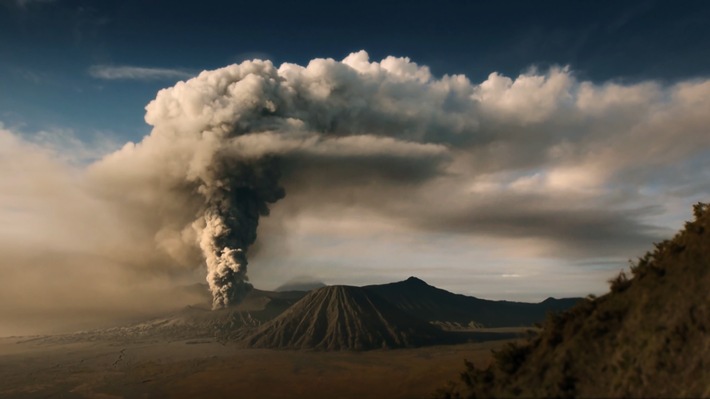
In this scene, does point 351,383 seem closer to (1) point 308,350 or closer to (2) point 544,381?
(1) point 308,350

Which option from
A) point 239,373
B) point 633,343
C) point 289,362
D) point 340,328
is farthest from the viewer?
point 340,328

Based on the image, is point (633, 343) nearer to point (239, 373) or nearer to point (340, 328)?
point (239, 373)

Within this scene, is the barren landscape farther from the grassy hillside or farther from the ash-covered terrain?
the grassy hillside

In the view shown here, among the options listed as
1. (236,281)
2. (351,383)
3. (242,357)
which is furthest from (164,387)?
(236,281)

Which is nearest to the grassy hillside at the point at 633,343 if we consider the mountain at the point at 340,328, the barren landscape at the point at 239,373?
the barren landscape at the point at 239,373

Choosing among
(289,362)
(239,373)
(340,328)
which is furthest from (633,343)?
(340,328)

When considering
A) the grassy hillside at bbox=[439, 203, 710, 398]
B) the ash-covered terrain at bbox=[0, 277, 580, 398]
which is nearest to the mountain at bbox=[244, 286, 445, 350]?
the ash-covered terrain at bbox=[0, 277, 580, 398]
